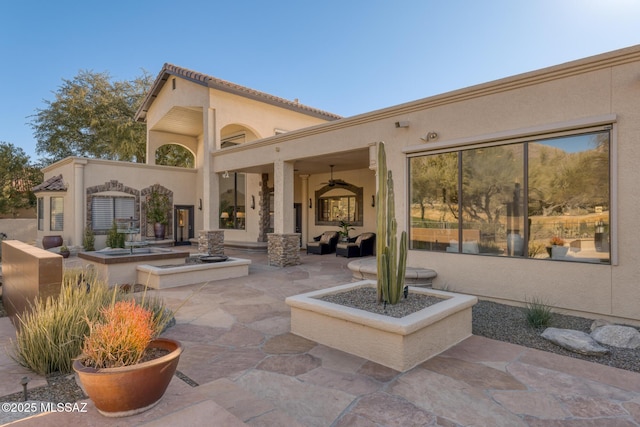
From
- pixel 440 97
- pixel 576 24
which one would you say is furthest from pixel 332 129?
pixel 576 24

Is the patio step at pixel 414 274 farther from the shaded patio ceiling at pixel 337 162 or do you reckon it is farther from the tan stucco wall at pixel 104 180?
the tan stucco wall at pixel 104 180

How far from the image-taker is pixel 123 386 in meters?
2.27

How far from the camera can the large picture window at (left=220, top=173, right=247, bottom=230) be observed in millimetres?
16625

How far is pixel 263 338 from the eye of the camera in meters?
4.56

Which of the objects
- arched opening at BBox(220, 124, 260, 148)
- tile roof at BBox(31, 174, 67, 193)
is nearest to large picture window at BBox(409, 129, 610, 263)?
arched opening at BBox(220, 124, 260, 148)

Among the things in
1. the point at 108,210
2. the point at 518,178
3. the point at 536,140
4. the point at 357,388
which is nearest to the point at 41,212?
A: the point at 108,210

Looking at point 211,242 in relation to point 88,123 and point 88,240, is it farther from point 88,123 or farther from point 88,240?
point 88,123

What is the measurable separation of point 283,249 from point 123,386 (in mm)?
8190

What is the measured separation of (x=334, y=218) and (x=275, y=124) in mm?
4731

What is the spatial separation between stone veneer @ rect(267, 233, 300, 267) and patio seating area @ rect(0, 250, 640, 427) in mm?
5547

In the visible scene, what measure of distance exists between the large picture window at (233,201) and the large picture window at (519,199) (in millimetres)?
10682

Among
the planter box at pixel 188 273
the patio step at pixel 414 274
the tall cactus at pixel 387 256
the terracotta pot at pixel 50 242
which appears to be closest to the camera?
the tall cactus at pixel 387 256

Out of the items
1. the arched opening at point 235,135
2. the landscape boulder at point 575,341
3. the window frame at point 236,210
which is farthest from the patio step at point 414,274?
the window frame at point 236,210

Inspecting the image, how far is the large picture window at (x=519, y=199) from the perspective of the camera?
5508 mm
